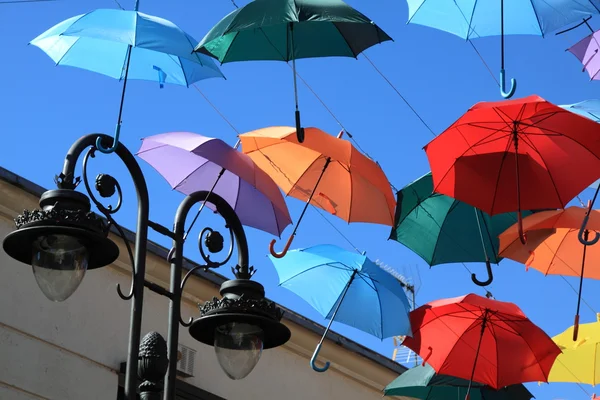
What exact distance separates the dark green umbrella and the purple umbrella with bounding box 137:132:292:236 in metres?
2.94

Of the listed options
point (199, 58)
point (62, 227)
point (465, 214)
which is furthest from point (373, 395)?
point (62, 227)

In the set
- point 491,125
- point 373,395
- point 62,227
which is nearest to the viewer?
point 62,227

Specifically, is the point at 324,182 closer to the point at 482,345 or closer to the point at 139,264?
the point at 482,345

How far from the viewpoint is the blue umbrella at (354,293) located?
1020 cm

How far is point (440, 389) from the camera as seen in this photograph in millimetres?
11328

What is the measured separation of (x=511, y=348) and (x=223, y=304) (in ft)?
16.7

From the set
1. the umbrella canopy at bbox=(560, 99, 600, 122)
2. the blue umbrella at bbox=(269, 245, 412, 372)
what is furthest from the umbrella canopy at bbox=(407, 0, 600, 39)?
the blue umbrella at bbox=(269, 245, 412, 372)

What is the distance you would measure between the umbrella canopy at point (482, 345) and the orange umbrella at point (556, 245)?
1.92 feet

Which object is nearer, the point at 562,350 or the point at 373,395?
the point at 562,350

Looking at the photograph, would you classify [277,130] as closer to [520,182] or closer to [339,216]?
[339,216]

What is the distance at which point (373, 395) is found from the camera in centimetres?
1336

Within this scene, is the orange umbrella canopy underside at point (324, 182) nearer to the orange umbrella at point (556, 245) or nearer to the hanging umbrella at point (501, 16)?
the orange umbrella at point (556, 245)

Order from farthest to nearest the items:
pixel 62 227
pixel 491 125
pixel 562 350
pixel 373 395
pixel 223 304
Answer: pixel 373 395 → pixel 562 350 → pixel 491 125 → pixel 223 304 → pixel 62 227

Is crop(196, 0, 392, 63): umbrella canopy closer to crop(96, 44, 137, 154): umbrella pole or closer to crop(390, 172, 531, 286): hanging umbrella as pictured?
crop(96, 44, 137, 154): umbrella pole
